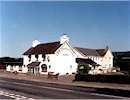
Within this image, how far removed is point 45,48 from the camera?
244 feet

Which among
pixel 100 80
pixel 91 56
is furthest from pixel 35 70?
pixel 100 80

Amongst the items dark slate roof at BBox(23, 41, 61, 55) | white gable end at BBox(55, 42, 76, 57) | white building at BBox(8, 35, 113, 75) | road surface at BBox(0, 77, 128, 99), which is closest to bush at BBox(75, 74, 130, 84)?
road surface at BBox(0, 77, 128, 99)

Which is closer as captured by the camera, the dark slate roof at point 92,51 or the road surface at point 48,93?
the road surface at point 48,93

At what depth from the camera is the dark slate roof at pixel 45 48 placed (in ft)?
232

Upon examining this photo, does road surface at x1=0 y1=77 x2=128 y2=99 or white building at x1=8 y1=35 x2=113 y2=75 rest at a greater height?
white building at x1=8 y1=35 x2=113 y2=75

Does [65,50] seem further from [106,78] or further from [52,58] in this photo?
[106,78]

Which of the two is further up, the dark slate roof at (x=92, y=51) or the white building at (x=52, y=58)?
the dark slate roof at (x=92, y=51)

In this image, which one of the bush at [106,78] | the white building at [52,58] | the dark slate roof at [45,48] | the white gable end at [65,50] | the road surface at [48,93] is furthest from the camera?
the dark slate roof at [45,48]

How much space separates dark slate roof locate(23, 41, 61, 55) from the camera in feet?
232

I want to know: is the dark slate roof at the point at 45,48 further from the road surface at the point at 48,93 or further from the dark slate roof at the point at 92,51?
the road surface at the point at 48,93

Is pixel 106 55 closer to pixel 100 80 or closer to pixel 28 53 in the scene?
pixel 28 53

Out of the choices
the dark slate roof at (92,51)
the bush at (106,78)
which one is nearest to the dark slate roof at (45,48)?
the dark slate roof at (92,51)

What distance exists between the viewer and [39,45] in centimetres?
7969

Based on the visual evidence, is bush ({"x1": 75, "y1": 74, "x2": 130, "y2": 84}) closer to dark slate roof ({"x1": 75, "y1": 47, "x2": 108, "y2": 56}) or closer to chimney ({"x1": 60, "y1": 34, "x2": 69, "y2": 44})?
chimney ({"x1": 60, "y1": 34, "x2": 69, "y2": 44})
